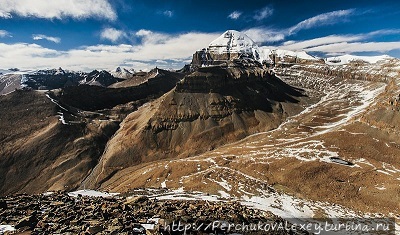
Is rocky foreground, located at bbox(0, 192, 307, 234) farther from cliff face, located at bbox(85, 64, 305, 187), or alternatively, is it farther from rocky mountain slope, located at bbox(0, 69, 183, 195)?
rocky mountain slope, located at bbox(0, 69, 183, 195)

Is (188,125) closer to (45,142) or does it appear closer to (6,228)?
(45,142)

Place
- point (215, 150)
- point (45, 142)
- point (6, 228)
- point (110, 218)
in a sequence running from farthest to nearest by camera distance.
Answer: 1. point (45, 142)
2. point (215, 150)
3. point (110, 218)
4. point (6, 228)

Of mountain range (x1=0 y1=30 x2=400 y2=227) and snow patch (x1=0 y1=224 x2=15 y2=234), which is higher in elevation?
snow patch (x1=0 y1=224 x2=15 y2=234)

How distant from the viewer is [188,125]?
16512cm

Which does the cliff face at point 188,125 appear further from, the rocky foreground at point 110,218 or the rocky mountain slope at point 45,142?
the rocky foreground at point 110,218

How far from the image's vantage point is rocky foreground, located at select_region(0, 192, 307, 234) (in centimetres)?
2828

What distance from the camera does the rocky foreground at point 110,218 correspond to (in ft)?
92.8

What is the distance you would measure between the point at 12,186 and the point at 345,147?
5684 inches

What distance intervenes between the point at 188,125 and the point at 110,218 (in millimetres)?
133192

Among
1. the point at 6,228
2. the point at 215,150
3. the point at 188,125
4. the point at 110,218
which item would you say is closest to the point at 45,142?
the point at 188,125

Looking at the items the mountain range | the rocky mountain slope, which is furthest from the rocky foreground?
the rocky mountain slope

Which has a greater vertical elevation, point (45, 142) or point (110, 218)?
point (110, 218)

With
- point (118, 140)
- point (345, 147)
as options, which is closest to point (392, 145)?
point (345, 147)

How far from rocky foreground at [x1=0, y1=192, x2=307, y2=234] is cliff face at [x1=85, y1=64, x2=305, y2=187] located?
294 ft
